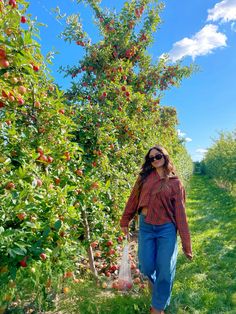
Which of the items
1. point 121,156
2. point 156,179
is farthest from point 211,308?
point 121,156

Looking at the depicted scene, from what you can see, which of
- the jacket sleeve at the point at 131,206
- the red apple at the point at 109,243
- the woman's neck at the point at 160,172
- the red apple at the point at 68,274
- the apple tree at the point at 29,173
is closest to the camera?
the apple tree at the point at 29,173

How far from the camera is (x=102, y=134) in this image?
4.36m

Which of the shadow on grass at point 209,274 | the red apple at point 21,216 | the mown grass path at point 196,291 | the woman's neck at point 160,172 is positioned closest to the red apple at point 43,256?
the red apple at point 21,216

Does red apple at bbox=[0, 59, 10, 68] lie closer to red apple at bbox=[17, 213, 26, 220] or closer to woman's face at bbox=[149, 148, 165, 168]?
red apple at bbox=[17, 213, 26, 220]

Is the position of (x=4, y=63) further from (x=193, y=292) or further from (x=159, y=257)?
(x=193, y=292)

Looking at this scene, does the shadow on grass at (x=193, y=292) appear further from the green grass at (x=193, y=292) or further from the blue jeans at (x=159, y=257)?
the blue jeans at (x=159, y=257)

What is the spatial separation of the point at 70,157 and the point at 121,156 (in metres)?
1.87

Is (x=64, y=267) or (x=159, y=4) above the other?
(x=159, y=4)

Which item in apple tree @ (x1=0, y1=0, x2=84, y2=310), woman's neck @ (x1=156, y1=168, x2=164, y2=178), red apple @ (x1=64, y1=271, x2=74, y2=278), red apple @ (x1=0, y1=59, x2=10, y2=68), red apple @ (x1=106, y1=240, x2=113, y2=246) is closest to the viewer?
red apple @ (x1=0, y1=59, x2=10, y2=68)

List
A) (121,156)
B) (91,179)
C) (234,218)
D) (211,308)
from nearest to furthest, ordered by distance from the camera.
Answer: (211,308) < (91,179) < (121,156) < (234,218)

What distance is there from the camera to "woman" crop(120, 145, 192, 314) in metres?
3.10

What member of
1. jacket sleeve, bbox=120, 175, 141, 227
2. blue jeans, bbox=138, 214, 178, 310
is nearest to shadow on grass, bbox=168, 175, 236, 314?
blue jeans, bbox=138, 214, 178, 310

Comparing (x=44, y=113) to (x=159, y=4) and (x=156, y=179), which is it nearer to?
(x=156, y=179)

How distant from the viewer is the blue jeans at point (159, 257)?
10.1ft
